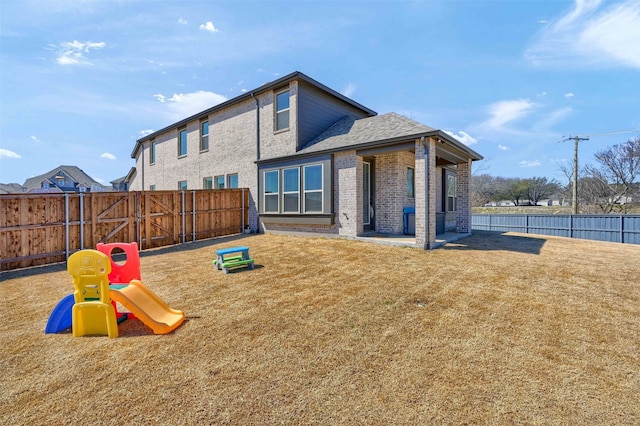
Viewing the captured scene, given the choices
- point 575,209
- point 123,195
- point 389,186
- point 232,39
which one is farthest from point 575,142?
point 123,195

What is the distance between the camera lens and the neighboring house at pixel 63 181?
136 feet

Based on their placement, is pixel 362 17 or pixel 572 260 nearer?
pixel 572 260

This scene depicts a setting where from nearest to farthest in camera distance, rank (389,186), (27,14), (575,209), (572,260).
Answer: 1. (27,14)
2. (572,260)
3. (389,186)
4. (575,209)

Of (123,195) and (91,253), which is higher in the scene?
(123,195)

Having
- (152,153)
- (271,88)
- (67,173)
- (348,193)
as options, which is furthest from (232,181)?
(67,173)

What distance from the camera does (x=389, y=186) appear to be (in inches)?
441

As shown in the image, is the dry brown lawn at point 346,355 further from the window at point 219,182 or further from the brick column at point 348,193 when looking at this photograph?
the window at point 219,182

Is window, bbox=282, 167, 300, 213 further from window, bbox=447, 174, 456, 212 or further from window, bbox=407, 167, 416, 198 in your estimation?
window, bbox=447, 174, 456, 212

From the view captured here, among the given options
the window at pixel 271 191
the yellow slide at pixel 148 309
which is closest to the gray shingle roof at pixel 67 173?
the window at pixel 271 191

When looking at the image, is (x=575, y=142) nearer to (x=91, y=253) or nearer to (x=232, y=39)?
(x=232, y=39)

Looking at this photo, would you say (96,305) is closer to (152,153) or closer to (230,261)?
(230,261)

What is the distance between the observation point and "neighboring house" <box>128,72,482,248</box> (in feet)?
30.1

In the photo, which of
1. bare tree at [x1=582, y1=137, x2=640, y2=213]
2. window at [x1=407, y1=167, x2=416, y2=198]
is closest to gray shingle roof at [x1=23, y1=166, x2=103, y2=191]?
window at [x1=407, y1=167, x2=416, y2=198]

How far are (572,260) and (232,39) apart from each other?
39.0 feet
